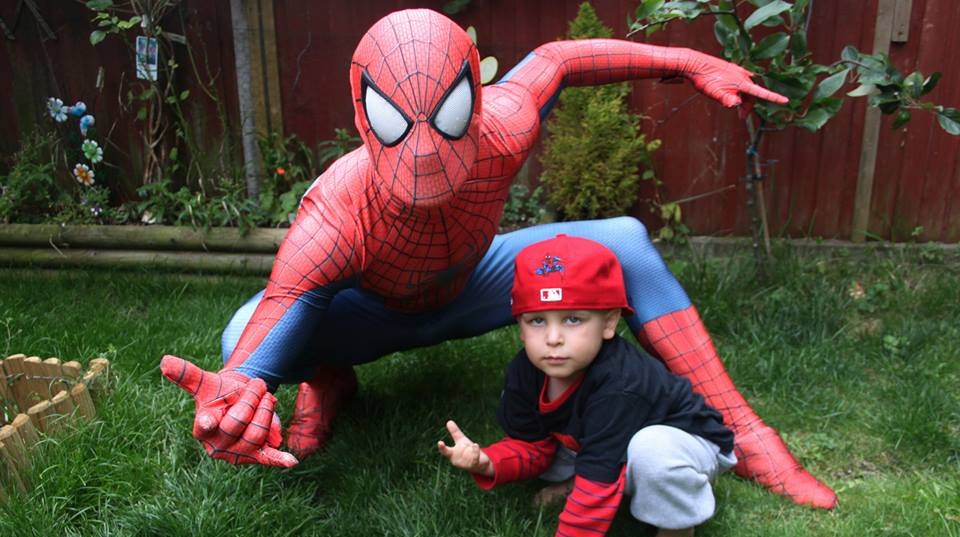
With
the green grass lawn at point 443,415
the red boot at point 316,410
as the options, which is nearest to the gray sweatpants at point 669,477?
the green grass lawn at point 443,415

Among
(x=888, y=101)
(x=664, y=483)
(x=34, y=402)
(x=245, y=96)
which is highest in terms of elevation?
(x=888, y=101)

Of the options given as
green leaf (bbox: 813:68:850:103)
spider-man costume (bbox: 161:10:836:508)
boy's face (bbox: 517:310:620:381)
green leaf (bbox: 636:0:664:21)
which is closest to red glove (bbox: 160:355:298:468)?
spider-man costume (bbox: 161:10:836:508)

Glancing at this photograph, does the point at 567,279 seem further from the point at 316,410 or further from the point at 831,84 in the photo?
the point at 831,84

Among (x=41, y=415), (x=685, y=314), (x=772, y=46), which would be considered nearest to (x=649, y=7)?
(x=772, y=46)

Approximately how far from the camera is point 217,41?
15.5 ft

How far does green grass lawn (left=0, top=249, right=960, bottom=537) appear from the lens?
7.35ft

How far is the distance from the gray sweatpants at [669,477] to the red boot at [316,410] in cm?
104

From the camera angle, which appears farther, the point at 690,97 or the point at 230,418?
the point at 690,97

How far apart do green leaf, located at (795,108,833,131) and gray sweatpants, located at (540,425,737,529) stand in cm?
147

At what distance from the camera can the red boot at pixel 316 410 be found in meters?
2.64

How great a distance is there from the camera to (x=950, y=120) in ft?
9.38

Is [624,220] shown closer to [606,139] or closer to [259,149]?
[606,139]

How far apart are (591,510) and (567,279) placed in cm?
55

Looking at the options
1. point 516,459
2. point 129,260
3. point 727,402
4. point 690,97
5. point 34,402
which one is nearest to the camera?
point 516,459
